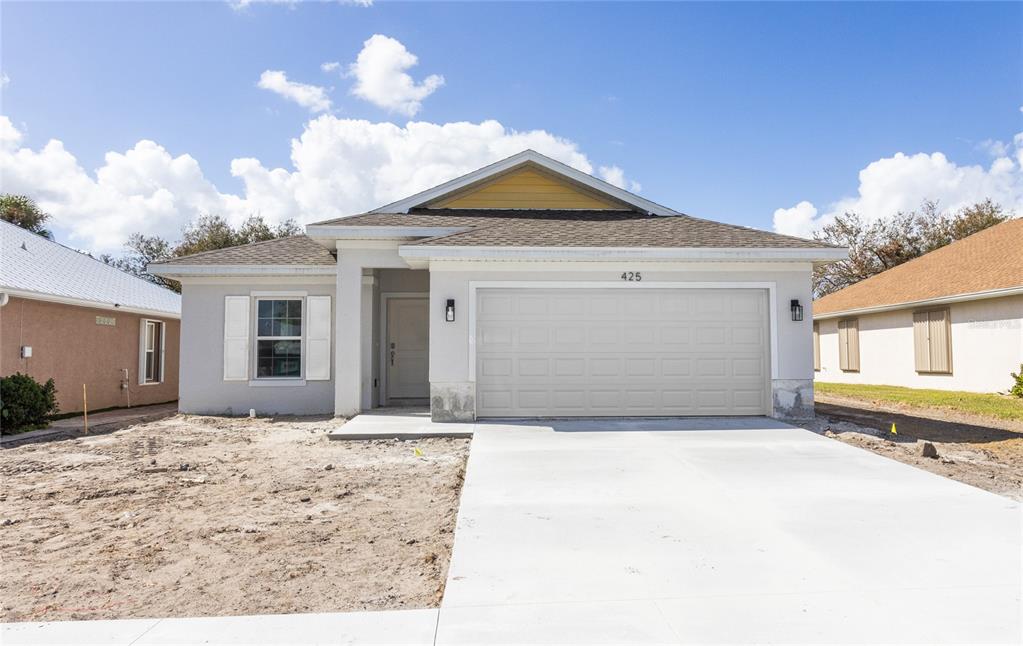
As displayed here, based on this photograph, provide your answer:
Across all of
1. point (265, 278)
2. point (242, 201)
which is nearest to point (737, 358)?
point (265, 278)

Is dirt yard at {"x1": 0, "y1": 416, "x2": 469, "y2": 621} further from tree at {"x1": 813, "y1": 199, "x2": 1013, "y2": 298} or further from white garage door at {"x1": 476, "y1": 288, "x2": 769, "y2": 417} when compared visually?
tree at {"x1": 813, "y1": 199, "x2": 1013, "y2": 298}

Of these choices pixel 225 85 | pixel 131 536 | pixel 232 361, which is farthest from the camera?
pixel 225 85

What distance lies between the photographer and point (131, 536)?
14.6 feet

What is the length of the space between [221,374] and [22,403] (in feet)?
9.99

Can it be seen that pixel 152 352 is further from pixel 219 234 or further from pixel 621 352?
pixel 219 234

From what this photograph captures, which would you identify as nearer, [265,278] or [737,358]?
[737,358]

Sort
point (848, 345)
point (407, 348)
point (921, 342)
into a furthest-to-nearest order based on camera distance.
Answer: point (848, 345), point (921, 342), point (407, 348)

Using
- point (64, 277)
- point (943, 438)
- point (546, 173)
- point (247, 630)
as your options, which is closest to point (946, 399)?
point (943, 438)

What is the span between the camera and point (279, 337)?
11.5 m

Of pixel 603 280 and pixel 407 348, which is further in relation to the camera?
pixel 407 348

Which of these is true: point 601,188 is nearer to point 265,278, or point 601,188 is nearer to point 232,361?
point 265,278

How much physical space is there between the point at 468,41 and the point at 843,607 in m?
11.3

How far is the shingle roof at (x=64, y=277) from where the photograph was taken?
36.5 feet

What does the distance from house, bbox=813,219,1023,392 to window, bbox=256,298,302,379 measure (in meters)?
16.0
